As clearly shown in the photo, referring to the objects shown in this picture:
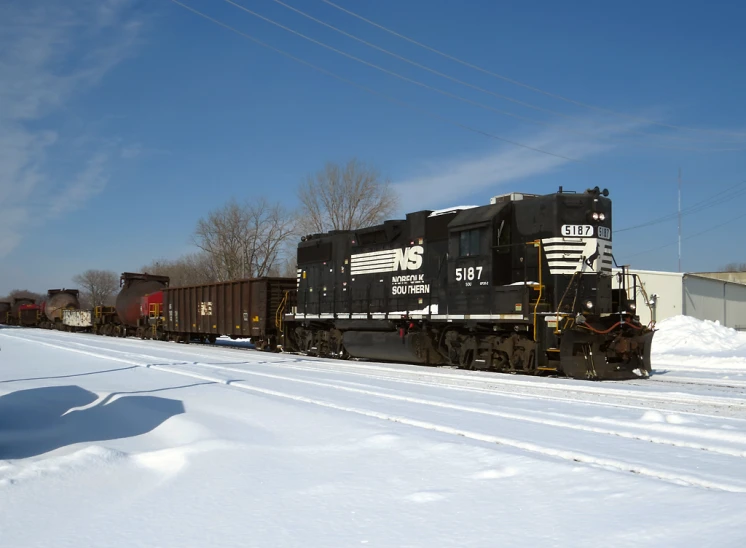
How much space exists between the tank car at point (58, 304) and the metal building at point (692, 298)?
40.5 meters

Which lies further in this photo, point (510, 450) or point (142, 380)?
point (142, 380)

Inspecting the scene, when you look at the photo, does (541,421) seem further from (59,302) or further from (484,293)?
(59,302)

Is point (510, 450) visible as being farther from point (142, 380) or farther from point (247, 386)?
point (142, 380)

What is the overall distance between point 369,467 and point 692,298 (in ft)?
125

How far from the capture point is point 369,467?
5602mm

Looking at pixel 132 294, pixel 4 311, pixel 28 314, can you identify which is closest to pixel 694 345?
pixel 132 294

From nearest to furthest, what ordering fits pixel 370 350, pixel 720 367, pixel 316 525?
pixel 316 525
pixel 720 367
pixel 370 350

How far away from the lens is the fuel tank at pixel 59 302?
171 feet

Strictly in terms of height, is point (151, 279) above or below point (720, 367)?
above

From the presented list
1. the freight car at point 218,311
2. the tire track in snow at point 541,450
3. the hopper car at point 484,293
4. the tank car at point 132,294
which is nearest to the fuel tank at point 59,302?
the tank car at point 132,294

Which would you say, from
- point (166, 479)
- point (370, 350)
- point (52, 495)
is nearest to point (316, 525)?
point (166, 479)

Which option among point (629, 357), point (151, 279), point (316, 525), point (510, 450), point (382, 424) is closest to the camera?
point (316, 525)

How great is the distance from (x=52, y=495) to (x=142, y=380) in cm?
757

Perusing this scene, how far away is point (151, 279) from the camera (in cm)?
3934
